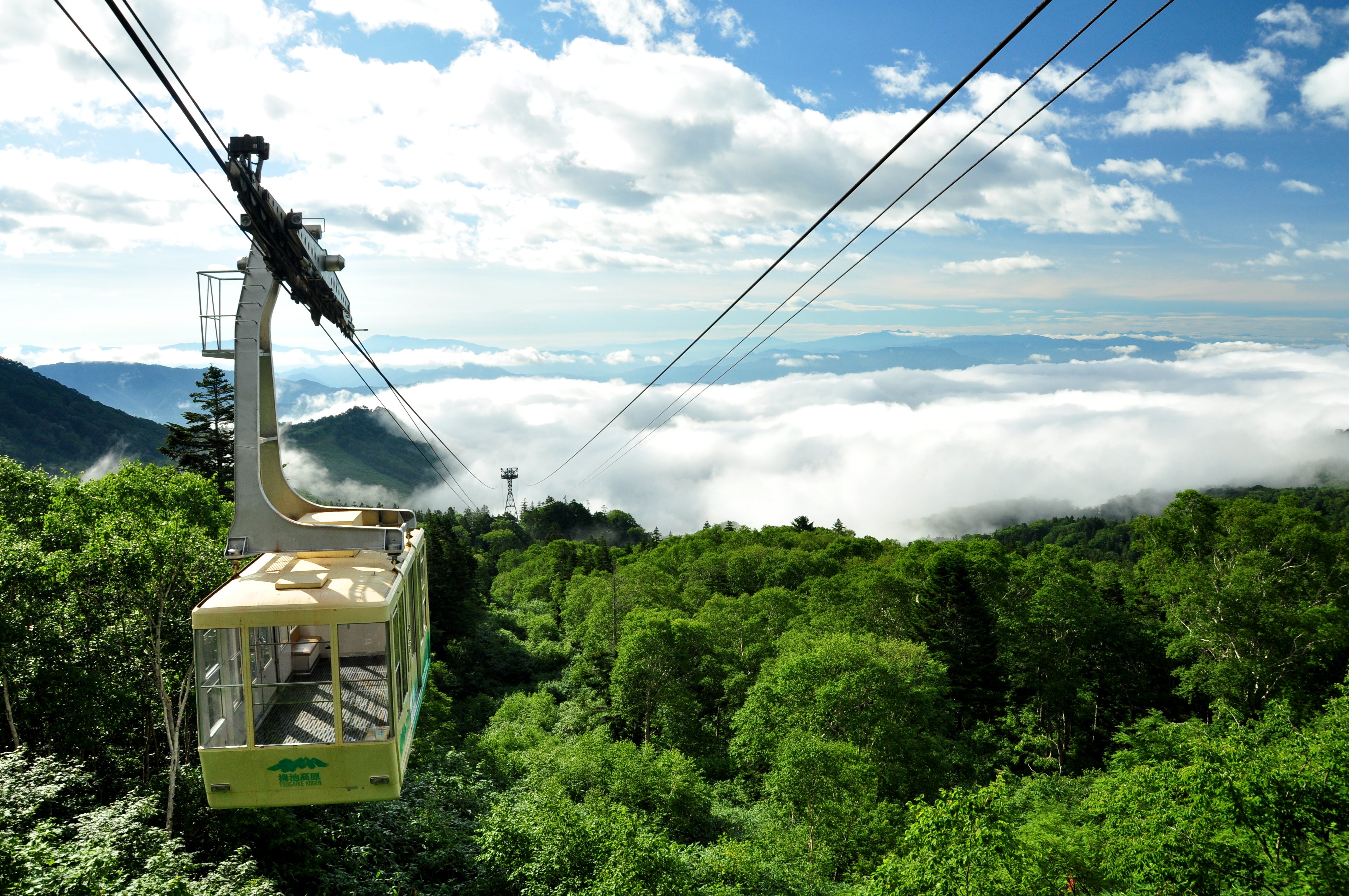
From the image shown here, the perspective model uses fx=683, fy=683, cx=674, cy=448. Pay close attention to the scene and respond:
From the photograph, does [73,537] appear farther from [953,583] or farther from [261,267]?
[953,583]

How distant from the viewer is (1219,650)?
3161 centimetres

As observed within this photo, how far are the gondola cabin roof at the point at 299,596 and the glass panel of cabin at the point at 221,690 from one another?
0.89 ft

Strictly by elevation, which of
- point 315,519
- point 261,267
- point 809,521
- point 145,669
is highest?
point 261,267

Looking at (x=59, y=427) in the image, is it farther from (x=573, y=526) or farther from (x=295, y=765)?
(x=295, y=765)

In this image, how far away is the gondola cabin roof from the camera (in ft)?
26.3

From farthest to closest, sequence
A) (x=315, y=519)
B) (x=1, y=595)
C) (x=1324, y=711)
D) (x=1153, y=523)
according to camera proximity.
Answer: (x=1153, y=523), (x=1324, y=711), (x=1, y=595), (x=315, y=519)

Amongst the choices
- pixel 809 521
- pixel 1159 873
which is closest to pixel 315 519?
pixel 1159 873

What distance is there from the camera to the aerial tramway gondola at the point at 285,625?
321 inches

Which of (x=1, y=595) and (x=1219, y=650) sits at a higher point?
(x=1, y=595)

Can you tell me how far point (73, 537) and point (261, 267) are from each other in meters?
11.9

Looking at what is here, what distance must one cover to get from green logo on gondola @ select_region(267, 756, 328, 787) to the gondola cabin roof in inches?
70.4

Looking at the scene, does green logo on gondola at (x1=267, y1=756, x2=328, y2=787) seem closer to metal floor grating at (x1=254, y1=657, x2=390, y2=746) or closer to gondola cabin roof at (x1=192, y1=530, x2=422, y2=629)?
metal floor grating at (x1=254, y1=657, x2=390, y2=746)

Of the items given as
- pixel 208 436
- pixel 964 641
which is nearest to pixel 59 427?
pixel 208 436

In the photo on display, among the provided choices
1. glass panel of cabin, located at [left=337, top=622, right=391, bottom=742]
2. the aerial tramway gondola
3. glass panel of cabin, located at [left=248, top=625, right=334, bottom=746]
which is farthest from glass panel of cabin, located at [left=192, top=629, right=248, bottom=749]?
A: glass panel of cabin, located at [left=337, top=622, right=391, bottom=742]
